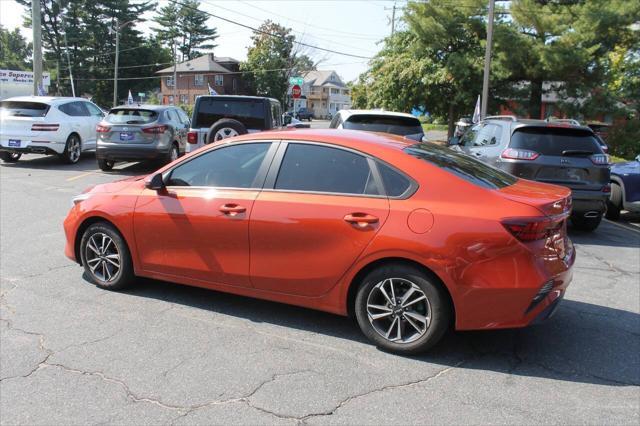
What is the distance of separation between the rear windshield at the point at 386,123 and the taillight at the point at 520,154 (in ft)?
4.76

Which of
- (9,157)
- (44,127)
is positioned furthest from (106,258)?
(9,157)

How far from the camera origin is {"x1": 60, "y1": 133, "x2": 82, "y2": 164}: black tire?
47.3 ft

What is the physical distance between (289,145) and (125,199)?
65.9 inches

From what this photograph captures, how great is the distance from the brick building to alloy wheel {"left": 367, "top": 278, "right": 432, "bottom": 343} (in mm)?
76441

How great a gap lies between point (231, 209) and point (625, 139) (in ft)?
81.2

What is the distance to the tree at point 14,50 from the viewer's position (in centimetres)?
8750

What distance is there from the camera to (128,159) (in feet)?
43.5

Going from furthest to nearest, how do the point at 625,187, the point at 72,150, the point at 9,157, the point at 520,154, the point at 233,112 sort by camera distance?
the point at 9,157
the point at 72,150
the point at 233,112
the point at 625,187
the point at 520,154

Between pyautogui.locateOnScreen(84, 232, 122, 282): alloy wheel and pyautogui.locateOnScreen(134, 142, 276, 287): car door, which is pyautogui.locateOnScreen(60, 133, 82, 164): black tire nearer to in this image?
pyautogui.locateOnScreen(84, 232, 122, 282): alloy wheel

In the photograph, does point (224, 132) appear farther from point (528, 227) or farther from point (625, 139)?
point (625, 139)

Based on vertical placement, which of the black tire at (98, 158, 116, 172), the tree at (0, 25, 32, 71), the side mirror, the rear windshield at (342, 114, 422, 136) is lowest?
the black tire at (98, 158, 116, 172)

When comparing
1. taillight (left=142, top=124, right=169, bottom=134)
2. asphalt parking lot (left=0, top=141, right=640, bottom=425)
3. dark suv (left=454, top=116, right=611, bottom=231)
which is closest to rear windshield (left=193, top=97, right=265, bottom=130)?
taillight (left=142, top=124, right=169, bottom=134)

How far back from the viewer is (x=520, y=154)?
8297 mm

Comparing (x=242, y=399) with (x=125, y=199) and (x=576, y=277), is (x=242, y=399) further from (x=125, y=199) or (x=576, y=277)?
(x=576, y=277)
